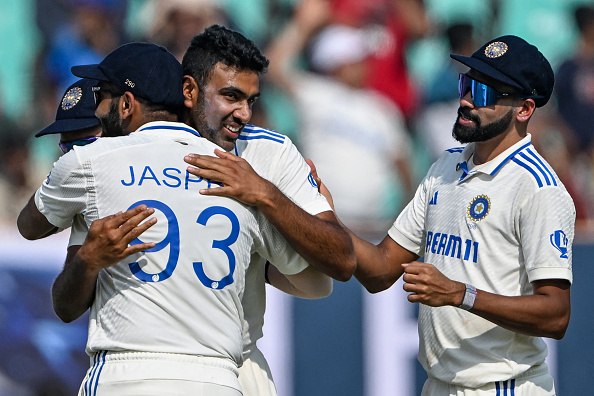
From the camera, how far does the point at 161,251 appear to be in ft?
9.34

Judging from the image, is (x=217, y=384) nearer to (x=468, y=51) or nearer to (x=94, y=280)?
(x=94, y=280)

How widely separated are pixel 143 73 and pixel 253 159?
2.25ft

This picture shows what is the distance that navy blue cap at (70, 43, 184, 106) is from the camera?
10.00 ft

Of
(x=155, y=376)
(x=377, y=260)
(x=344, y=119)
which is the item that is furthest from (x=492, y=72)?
(x=344, y=119)

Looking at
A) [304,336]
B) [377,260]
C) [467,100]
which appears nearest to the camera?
[467,100]

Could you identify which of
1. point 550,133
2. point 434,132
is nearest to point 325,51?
point 434,132

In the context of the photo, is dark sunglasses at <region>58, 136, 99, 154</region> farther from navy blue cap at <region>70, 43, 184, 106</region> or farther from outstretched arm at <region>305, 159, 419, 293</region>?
outstretched arm at <region>305, 159, 419, 293</region>

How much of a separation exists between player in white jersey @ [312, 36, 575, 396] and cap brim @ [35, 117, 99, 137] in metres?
1.30

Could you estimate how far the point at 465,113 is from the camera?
3838 millimetres

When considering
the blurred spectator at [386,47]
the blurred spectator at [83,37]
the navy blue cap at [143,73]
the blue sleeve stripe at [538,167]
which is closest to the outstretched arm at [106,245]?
the navy blue cap at [143,73]

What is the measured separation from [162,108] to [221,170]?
1.12 feet

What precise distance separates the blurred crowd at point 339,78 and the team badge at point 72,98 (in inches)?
137

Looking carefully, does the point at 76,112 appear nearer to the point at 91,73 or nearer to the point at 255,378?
the point at 91,73

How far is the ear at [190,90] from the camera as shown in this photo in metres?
3.45
